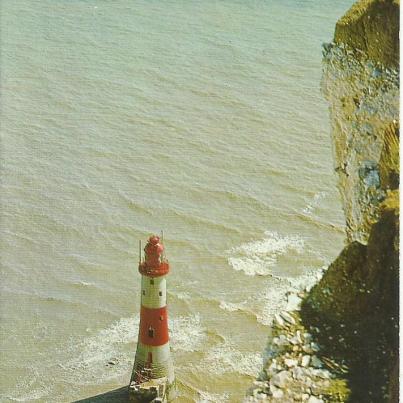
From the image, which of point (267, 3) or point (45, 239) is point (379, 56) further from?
point (267, 3)

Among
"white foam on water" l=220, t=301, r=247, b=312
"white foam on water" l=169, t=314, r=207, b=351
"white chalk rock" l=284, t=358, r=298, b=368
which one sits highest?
"white chalk rock" l=284, t=358, r=298, b=368

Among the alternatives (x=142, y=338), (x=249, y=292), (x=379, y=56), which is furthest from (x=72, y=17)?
(x=379, y=56)

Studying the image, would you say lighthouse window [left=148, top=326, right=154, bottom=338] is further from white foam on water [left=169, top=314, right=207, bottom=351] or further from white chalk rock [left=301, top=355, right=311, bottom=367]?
white chalk rock [left=301, top=355, right=311, bottom=367]

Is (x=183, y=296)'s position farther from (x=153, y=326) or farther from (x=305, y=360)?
(x=305, y=360)

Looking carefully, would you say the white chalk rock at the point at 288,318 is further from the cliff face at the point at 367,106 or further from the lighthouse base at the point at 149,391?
the lighthouse base at the point at 149,391

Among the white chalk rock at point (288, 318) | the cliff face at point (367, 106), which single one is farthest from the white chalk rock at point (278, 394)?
the cliff face at point (367, 106)

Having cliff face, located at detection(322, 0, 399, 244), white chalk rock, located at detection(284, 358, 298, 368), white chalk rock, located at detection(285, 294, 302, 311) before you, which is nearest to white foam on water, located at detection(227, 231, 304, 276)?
cliff face, located at detection(322, 0, 399, 244)
